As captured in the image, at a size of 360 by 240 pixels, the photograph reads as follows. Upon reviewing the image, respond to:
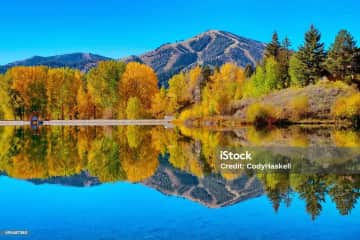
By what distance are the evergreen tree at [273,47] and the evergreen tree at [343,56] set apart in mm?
17884

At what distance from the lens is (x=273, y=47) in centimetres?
7594

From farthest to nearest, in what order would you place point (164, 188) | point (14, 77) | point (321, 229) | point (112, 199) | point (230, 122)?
point (14, 77) → point (230, 122) → point (164, 188) → point (112, 199) → point (321, 229)

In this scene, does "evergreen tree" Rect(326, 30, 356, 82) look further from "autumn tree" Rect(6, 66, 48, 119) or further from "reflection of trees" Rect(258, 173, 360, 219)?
"autumn tree" Rect(6, 66, 48, 119)

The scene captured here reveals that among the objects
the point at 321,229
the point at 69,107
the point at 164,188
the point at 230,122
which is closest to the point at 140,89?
the point at 69,107

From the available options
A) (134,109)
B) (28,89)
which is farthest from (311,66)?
(28,89)

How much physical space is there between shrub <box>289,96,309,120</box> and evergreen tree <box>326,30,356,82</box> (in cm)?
943

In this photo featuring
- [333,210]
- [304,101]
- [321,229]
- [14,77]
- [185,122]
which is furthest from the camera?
[14,77]

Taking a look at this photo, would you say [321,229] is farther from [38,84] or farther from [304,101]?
[38,84]

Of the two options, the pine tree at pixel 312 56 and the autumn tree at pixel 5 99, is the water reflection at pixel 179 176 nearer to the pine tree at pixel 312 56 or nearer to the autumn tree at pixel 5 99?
the pine tree at pixel 312 56

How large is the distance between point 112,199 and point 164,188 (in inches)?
84.7

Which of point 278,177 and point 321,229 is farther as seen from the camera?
point 278,177

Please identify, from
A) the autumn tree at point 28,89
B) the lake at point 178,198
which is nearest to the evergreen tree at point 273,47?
the autumn tree at point 28,89

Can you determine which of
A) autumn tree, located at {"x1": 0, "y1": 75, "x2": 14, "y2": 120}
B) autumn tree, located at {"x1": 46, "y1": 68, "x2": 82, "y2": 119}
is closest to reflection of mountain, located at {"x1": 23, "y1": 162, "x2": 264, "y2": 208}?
autumn tree, located at {"x1": 0, "y1": 75, "x2": 14, "y2": 120}

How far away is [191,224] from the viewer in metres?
9.57
